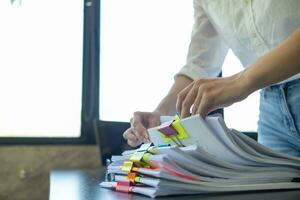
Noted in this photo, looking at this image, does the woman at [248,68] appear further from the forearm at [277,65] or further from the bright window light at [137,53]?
the bright window light at [137,53]

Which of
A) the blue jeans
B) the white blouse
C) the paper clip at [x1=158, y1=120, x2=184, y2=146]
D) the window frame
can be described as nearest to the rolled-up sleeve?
the white blouse

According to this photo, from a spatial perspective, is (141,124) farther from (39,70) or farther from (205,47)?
(39,70)

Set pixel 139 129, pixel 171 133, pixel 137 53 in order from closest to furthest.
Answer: pixel 171 133, pixel 139 129, pixel 137 53

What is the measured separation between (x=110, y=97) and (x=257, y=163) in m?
1.53

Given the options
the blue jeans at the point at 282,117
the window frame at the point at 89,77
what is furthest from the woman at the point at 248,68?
the window frame at the point at 89,77

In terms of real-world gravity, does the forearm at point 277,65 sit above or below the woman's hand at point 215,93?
above

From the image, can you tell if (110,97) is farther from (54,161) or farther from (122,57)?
(54,161)

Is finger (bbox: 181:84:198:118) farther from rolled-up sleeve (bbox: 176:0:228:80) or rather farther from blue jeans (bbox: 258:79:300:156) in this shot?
rolled-up sleeve (bbox: 176:0:228:80)

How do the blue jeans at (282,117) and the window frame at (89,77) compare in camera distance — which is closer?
the blue jeans at (282,117)

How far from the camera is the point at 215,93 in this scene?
0.63 m

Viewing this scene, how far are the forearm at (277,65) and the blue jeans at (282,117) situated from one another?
9.6 inches

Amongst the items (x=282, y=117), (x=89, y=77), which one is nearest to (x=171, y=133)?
(x=282, y=117)

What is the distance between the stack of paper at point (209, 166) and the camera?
0.55 meters

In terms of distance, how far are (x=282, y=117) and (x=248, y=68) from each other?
0.29 m
